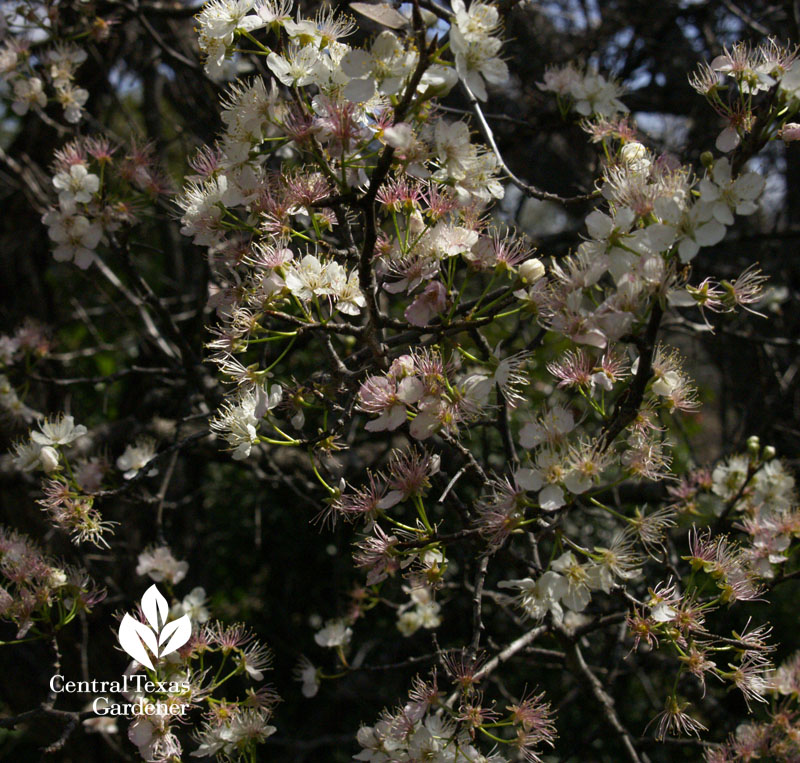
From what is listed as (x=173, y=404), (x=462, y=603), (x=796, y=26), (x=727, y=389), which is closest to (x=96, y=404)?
(x=173, y=404)

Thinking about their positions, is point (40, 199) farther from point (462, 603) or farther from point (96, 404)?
point (462, 603)

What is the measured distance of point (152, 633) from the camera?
1618 millimetres

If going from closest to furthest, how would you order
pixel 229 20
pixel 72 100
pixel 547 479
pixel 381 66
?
pixel 381 66, pixel 547 479, pixel 229 20, pixel 72 100

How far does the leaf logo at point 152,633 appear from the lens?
5.03 feet

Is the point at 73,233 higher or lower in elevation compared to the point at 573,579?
higher

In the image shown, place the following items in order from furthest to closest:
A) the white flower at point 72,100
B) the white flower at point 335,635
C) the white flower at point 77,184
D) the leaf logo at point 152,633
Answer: the white flower at point 72,100
the white flower at point 335,635
the white flower at point 77,184
the leaf logo at point 152,633

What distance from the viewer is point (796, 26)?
2467mm

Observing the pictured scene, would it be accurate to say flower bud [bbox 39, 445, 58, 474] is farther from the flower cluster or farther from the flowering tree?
the flower cluster

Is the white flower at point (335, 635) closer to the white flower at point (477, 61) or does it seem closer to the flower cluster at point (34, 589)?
the flower cluster at point (34, 589)

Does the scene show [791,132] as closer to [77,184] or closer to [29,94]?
[77,184]

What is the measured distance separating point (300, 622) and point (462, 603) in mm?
959

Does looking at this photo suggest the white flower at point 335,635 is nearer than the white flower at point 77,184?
No

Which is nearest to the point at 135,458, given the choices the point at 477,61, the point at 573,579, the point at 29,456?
the point at 29,456

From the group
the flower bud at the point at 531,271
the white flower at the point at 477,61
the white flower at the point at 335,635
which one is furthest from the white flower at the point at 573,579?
the white flower at the point at 335,635
